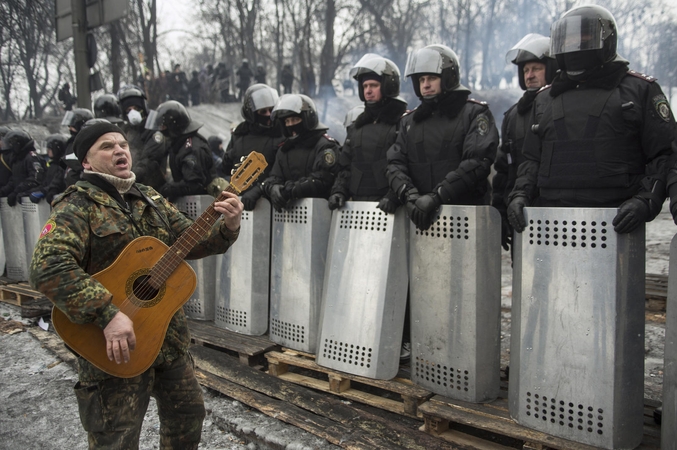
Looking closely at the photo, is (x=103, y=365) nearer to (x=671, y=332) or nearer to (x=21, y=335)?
(x=671, y=332)

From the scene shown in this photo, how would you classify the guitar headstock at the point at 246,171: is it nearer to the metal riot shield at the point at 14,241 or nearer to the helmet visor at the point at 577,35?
the helmet visor at the point at 577,35

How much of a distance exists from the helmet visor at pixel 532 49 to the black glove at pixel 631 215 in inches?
78.3

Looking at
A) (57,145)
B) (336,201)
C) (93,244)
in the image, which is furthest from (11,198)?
(93,244)

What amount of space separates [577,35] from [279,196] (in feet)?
8.44

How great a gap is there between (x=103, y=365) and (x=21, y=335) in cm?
437

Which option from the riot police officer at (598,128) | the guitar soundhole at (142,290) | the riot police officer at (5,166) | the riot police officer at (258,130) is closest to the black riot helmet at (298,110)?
the riot police officer at (258,130)

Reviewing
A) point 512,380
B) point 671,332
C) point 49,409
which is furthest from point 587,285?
point 49,409

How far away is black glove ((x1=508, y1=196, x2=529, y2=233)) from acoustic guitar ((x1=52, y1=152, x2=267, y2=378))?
5.46ft

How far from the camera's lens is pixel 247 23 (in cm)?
2852

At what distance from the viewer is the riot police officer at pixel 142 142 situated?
570cm

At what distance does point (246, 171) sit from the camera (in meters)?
2.54

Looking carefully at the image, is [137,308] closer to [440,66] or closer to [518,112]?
[440,66]

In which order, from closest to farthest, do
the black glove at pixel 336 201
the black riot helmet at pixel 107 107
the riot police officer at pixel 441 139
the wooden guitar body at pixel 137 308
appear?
the wooden guitar body at pixel 137 308 → the riot police officer at pixel 441 139 → the black glove at pixel 336 201 → the black riot helmet at pixel 107 107

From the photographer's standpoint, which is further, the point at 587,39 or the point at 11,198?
the point at 11,198
